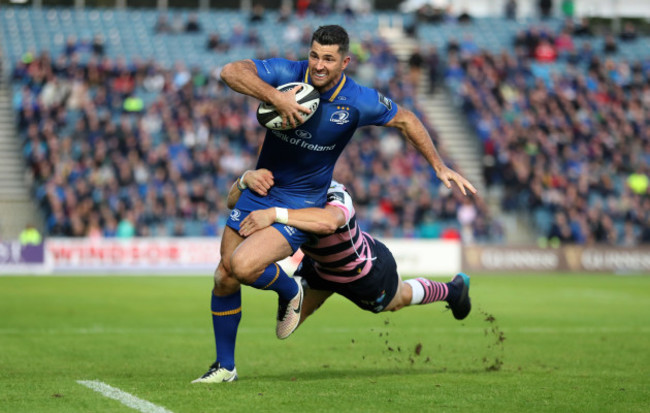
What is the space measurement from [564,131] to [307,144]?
26.7 m

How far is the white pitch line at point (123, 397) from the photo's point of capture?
6121mm

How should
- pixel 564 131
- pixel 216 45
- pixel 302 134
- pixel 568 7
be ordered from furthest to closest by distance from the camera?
pixel 568 7, pixel 216 45, pixel 564 131, pixel 302 134

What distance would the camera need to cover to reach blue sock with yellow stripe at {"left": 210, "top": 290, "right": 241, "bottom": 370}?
25.9ft

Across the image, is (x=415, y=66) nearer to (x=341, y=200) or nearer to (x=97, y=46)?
(x=97, y=46)

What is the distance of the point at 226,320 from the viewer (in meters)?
7.96

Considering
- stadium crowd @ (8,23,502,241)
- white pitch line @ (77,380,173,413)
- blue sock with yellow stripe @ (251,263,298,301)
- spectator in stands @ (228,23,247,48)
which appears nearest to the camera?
white pitch line @ (77,380,173,413)

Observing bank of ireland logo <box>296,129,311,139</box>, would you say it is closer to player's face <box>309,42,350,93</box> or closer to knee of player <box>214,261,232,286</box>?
player's face <box>309,42,350,93</box>

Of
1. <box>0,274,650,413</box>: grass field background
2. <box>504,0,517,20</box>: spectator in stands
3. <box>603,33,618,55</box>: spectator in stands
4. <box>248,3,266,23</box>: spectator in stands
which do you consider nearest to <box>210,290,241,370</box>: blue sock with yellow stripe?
<box>0,274,650,413</box>: grass field background

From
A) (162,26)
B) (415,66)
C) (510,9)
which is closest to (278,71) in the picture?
(415,66)

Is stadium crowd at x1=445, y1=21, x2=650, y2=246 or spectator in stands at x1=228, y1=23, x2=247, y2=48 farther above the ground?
spectator in stands at x1=228, y1=23, x2=247, y2=48

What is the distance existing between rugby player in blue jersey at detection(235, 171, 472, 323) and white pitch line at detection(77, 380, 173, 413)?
5.00 feet

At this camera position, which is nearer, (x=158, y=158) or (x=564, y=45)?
(x=158, y=158)

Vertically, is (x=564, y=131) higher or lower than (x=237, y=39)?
lower

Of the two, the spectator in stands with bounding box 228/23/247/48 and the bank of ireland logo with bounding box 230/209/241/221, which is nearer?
the bank of ireland logo with bounding box 230/209/241/221
